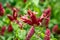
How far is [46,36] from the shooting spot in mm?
1187

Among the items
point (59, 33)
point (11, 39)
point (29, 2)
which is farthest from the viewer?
point (29, 2)

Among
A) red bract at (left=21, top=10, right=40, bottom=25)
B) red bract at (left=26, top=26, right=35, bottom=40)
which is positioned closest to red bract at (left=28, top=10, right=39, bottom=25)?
red bract at (left=21, top=10, right=40, bottom=25)

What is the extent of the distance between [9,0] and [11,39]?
0.63 meters

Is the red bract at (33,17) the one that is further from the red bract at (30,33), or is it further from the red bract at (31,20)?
the red bract at (30,33)

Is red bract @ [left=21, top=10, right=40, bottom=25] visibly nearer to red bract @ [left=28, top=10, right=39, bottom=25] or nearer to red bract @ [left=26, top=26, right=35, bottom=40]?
red bract @ [left=28, top=10, right=39, bottom=25]

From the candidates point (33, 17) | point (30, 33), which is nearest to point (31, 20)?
point (33, 17)

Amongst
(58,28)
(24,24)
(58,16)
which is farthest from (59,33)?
(24,24)

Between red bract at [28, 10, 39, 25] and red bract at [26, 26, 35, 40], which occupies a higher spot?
red bract at [28, 10, 39, 25]

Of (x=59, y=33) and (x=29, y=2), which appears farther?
(x=29, y=2)

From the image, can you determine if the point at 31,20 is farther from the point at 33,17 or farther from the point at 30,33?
the point at 30,33

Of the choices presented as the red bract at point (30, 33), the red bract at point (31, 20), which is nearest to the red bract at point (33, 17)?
the red bract at point (31, 20)

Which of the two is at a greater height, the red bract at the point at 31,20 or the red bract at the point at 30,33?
the red bract at the point at 31,20

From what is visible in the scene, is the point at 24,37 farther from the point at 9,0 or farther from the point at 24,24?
the point at 9,0

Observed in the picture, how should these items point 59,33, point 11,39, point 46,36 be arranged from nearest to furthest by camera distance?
point 46,36 → point 11,39 → point 59,33
